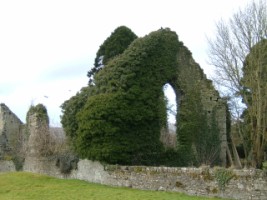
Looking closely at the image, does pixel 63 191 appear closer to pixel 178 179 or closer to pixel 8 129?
pixel 178 179

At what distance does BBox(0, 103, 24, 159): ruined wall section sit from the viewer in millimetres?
36688

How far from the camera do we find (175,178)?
1719 centimetres

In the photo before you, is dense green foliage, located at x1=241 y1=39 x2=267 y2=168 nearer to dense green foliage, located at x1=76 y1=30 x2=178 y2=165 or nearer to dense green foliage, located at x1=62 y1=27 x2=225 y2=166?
dense green foliage, located at x1=62 y1=27 x2=225 y2=166

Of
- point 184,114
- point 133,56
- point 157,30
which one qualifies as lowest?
point 184,114

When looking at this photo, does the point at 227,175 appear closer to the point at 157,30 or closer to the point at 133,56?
the point at 133,56

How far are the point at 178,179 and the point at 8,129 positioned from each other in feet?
77.5

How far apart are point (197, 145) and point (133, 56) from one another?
5.73m

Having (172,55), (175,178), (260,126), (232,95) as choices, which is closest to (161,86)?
(172,55)

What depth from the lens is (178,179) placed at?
17062mm

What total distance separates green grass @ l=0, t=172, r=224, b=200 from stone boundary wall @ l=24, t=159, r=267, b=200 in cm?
53

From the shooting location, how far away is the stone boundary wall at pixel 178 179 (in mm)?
14719

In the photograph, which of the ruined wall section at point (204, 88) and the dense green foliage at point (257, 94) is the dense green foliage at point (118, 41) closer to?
the ruined wall section at point (204, 88)

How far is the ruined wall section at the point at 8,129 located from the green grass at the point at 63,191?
1402cm

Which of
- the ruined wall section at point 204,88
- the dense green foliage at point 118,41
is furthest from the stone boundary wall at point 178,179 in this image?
the dense green foliage at point 118,41
